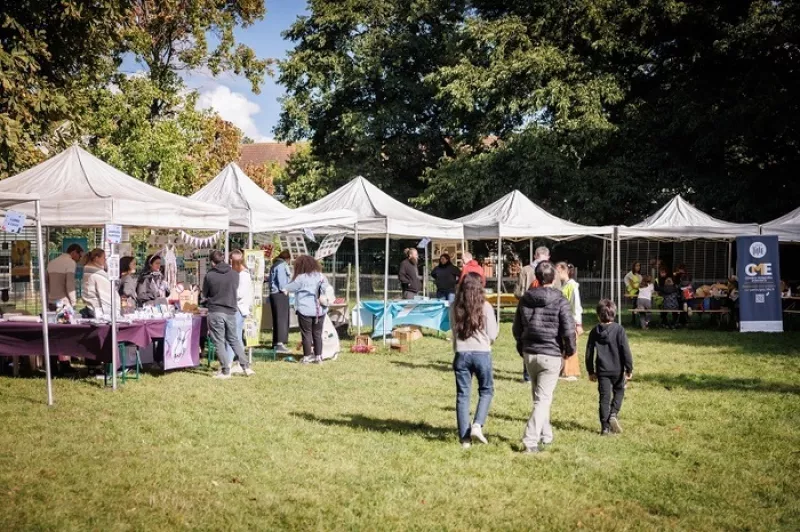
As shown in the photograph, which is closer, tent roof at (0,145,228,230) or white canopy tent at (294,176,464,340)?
tent roof at (0,145,228,230)

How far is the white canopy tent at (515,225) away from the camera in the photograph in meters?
18.9

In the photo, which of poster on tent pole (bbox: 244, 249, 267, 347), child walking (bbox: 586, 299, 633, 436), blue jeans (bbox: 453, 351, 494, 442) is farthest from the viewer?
poster on tent pole (bbox: 244, 249, 267, 347)

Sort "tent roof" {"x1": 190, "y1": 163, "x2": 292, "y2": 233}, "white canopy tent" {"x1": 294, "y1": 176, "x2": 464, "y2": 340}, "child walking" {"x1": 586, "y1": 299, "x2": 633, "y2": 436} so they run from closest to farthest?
1. "child walking" {"x1": 586, "y1": 299, "x2": 633, "y2": 436}
2. "tent roof" {"x1": 190, "y1": 163, "x2": 292, "y2": 233}
3. "white canopy tent" {"x1": 294, "y1": 176, "x2": 464, "y2": 340}

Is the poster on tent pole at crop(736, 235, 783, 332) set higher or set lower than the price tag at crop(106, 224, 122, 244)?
lower

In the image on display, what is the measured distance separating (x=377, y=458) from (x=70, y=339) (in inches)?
212

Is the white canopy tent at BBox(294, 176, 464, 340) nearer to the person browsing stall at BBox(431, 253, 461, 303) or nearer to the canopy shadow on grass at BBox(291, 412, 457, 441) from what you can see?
the person browsing stall at BBox(431, 253, 461, 303)

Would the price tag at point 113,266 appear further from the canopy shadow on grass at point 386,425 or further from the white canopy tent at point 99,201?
the canopy shadow on grass at point 386,425

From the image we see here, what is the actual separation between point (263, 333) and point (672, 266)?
68.8ft

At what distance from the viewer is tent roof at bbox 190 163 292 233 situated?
13172 millimetres

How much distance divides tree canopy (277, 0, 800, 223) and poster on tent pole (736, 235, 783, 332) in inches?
295

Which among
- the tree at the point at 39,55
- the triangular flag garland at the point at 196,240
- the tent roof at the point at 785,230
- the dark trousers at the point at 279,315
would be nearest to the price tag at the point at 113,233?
the dark trousers at the point at 279,315

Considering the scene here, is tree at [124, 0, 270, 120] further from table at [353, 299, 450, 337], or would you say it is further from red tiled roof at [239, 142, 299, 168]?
red tiled roof at [239, 142, 299, 168]

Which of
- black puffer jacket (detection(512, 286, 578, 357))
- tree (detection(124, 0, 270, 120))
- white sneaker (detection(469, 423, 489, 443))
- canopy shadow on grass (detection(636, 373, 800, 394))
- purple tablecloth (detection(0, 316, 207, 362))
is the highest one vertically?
tree (detection(124, 0, 270, 120))

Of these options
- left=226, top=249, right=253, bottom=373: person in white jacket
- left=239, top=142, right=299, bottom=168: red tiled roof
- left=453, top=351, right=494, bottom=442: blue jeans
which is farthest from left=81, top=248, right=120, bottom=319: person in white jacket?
left=239, top=142, right=299, bottom=168: red tiled roof
